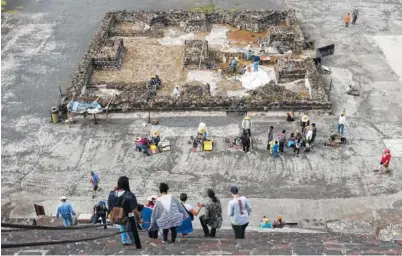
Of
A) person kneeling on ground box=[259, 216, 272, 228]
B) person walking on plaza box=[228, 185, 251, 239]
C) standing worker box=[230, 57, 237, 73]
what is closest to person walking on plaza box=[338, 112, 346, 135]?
person kneeling on ground box=[259, 216, 272, 228]

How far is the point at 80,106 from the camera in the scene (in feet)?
Answer: 70.9

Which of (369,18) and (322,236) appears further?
(369,18)

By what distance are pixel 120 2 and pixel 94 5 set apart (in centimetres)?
187

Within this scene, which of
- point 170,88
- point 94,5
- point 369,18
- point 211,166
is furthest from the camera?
point 94,5

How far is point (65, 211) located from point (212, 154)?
7.19m

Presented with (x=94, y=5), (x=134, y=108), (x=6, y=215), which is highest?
(x=94, y=5)

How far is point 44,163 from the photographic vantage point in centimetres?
1922

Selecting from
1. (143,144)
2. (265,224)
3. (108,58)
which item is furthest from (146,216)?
(108,58)

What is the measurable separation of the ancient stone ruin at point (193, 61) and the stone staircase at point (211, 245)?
1148cm

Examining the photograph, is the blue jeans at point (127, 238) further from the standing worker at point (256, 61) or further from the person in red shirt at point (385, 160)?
the standing worker at point (256, 61)

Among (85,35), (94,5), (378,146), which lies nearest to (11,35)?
(85,35)

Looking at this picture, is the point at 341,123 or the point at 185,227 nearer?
the point at 185,227

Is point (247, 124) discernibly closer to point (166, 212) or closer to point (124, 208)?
point (166, 212)

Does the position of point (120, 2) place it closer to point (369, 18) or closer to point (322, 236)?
point (369, 18)
